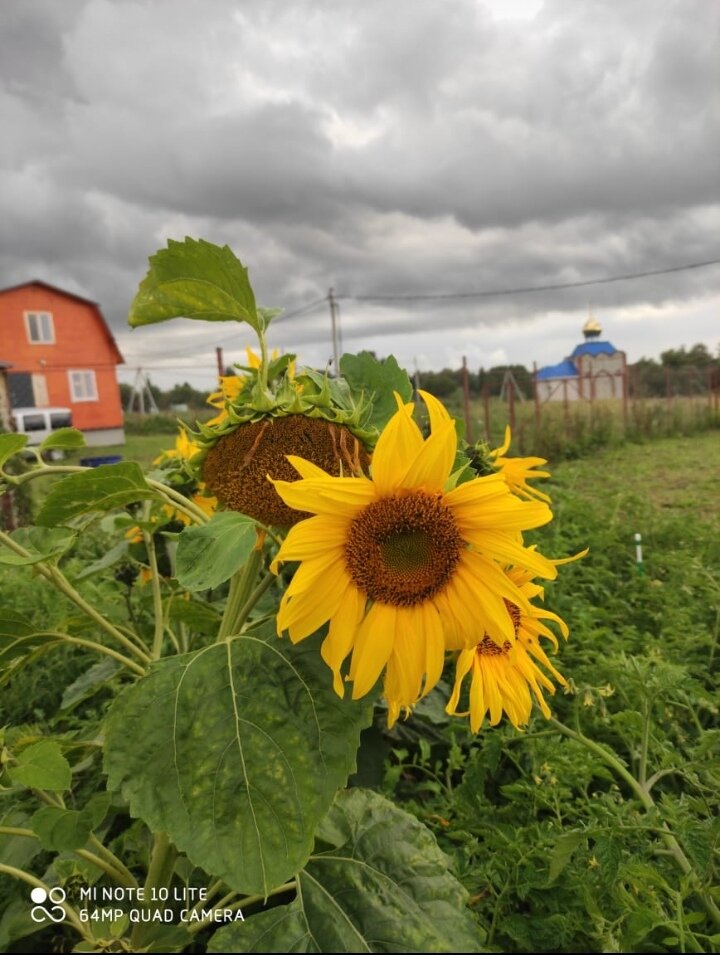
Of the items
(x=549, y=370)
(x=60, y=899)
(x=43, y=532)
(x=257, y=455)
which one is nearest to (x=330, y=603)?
(x=257, y=455)

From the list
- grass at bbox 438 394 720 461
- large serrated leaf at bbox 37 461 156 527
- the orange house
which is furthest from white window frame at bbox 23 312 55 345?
large serrated leaf at bbox 37 461 156 527

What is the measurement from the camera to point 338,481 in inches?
24.0

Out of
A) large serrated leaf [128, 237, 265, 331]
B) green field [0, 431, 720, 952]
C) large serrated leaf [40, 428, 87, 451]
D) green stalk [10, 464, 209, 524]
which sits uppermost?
large serrated leaf [128, 237, 265, 331]

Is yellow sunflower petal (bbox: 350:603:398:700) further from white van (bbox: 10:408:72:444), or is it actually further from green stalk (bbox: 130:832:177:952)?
white van (bbox: 10:408:72:444)

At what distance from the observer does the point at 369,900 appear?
2.58 ft

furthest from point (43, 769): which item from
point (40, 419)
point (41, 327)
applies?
point (41, 327)

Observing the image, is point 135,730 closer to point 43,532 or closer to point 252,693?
point 252,693

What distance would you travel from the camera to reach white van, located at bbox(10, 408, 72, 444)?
17.6m

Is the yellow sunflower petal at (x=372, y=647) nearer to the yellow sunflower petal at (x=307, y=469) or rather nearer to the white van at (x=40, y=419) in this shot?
the yellow sunflower petal at (x=307, y=469)

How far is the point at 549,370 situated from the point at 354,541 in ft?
131

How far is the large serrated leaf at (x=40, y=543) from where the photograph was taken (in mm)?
719

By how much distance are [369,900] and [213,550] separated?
0.46m

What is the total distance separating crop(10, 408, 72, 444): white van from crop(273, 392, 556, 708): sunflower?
59.8ft

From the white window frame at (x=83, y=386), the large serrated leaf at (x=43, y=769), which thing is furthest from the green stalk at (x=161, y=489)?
the white window frame at (x=83, y=386)
